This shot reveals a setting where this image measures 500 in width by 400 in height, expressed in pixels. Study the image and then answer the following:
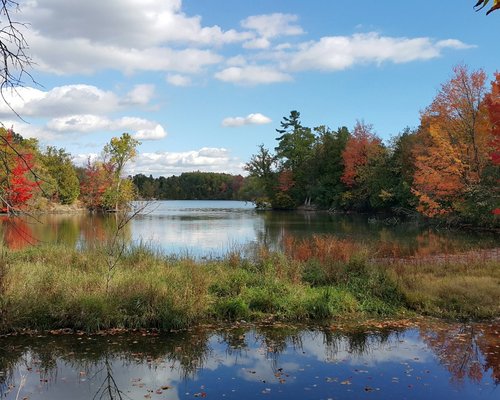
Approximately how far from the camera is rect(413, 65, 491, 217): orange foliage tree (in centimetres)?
3634

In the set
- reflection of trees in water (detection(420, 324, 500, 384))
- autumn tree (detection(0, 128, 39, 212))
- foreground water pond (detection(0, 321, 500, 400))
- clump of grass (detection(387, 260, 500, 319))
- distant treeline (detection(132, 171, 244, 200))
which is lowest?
foreground water pond (detection(0, 321, 500, 400))

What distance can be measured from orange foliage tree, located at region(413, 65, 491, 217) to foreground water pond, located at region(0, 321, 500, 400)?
2873 cm

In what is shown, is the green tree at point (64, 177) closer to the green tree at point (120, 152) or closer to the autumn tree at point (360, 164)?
the green tree at point (120, 152)

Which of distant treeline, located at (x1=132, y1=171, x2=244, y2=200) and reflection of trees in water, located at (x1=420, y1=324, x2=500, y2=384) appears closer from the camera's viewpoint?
reflection of trees in water, located at (x1=420, y1=324, x2=500, y2=384)

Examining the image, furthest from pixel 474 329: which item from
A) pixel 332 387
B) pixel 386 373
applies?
pixel 332 387

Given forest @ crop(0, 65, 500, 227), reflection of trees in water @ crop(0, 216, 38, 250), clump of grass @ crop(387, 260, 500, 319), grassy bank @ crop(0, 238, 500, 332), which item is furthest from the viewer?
forest @ crop(0, 65, 500, 227)

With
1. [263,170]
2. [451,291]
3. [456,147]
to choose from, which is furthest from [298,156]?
[451,291]

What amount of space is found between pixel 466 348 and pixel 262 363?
396 cm

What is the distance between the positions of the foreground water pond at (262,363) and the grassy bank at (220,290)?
20.8 inches

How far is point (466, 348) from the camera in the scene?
29.3 feet

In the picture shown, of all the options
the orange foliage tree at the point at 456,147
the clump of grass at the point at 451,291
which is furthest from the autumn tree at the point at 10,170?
the orange foliage tree at the point at 456,147

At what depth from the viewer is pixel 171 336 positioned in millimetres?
9672

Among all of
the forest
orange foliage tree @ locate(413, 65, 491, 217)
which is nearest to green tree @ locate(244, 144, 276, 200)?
the forest

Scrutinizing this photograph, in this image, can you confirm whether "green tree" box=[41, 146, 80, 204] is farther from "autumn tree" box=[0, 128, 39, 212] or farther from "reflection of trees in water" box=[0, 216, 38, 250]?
"autumn tree" box=[0, 128, 39, 212]
